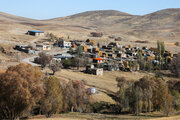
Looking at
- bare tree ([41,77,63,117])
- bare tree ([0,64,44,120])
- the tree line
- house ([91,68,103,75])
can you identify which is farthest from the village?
bare tree ([0,64,44,120])

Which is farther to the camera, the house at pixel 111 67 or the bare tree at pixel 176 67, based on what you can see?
the bare tree at pixel 176 67

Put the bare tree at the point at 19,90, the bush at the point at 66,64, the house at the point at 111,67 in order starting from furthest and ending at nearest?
the house at the point at 111,67 < the bush at the point at 66,64 < the bare tree at the point at 19,90

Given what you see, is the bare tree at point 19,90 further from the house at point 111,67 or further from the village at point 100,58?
the house at point 111,67

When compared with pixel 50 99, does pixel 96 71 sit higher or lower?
lower

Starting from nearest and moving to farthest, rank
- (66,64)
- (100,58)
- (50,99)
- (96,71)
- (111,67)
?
(50,99) → (96,71) → (66,64) → (111,67) → (100,58)

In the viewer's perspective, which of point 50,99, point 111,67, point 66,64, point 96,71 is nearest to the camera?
point 50,99

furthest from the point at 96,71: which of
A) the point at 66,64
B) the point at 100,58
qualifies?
the point at 100,58

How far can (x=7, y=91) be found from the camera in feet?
67.1

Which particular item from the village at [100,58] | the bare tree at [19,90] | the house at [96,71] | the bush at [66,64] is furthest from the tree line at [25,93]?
the bush at [66,64]

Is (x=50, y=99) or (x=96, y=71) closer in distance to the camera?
(x=50, y=99)

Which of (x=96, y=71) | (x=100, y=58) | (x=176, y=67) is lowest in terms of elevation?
(x=176, y=67)

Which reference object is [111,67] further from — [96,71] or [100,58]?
[96,71]

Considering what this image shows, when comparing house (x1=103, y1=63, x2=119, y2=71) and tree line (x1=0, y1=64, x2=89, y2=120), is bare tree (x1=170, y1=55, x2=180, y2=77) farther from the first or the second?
tree line (x1=0, y1=64, x2=89, y2=120)

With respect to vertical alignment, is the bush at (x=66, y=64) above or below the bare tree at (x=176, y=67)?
above
